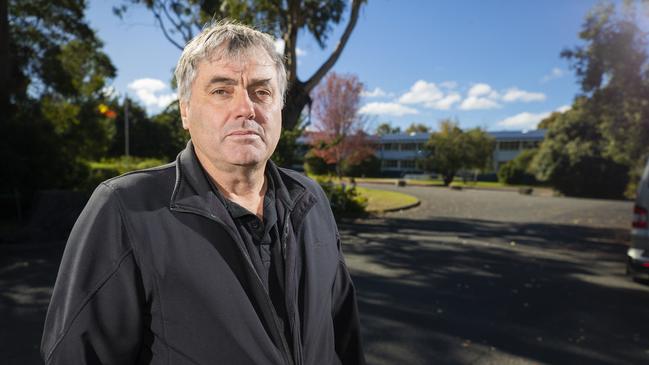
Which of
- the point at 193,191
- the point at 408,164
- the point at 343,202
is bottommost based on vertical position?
the point at 343,202

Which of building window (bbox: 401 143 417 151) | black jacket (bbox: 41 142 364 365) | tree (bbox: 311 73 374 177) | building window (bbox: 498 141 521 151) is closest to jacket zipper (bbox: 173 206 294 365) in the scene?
black jacket (bbox: 41 142 364 365)

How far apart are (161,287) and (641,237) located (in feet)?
22.9

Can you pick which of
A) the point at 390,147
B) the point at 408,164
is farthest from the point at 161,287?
the point at 390,147

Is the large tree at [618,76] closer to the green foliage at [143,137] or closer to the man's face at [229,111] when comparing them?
the man's face at [229,111]

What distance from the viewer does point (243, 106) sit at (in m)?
1.49

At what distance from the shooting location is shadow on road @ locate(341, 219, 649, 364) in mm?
4376

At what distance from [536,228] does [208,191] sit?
14.3 m

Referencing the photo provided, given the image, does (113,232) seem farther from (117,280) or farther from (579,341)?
(579,341)

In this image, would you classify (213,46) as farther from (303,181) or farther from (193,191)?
(303,181)

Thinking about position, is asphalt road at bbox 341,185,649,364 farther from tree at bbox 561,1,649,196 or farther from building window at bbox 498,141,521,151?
building window at bbox 498,141,521,151

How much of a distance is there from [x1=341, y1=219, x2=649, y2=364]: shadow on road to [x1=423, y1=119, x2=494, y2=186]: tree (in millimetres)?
34319

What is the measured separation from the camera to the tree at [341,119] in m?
34.3

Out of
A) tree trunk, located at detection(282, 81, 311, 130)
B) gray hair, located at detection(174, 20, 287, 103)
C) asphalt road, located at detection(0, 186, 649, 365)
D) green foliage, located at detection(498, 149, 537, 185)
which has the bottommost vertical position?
asphalt road, located at detection(0, 186, 649, 365)

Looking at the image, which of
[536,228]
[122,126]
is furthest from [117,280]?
[122,126]
